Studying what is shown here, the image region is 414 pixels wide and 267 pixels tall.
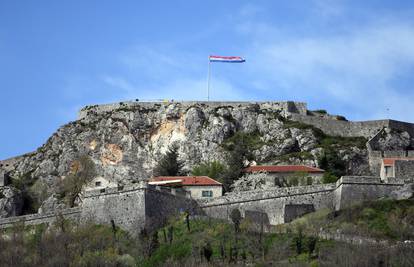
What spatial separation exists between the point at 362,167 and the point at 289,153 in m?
6.99

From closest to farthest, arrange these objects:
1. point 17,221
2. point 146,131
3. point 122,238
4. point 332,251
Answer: point 332,251
point 122,238
point 17,221
point 146,131

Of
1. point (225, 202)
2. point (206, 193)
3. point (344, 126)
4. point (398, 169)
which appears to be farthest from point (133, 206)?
point (344, 126)

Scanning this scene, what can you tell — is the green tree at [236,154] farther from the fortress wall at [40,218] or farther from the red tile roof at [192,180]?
the fortress wall at [40,218]

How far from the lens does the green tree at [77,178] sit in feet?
384

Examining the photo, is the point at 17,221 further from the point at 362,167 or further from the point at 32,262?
the point at 362,167

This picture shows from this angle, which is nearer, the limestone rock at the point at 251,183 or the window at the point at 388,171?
the window at the point at 388,171

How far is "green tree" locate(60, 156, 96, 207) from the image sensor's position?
4607 inches

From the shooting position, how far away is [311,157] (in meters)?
118

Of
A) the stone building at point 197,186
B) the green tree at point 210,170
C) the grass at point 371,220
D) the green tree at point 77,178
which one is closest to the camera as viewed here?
the grass at point 371,220

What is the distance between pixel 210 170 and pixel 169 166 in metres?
3.86

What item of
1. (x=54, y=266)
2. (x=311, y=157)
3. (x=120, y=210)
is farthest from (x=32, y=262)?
(x=311, y=157)

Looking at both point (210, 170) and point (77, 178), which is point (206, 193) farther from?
point (77, 178)

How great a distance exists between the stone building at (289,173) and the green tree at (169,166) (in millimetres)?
7152

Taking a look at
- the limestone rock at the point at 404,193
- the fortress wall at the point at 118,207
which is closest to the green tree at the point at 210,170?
the fortress wall at the point at 118,207
